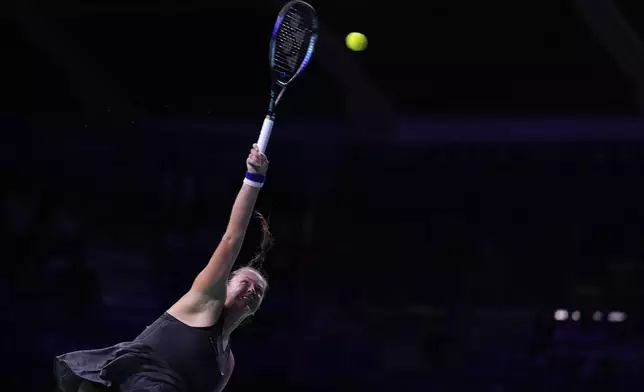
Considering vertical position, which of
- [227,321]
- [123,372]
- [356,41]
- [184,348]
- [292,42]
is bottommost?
[123,372]

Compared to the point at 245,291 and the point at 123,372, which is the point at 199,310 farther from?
the point at 123,372

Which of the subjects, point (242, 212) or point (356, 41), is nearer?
point (242, 212)

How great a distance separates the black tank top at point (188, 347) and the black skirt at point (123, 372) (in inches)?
1.1

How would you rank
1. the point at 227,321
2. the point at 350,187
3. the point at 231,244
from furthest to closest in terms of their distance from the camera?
the point at 350,187
the point at 227,321
the point at 231,244

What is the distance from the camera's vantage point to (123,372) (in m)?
3.63

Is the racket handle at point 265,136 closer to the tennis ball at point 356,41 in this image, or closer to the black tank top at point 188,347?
the black tank top at point 188,347

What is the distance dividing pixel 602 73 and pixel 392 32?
201 cm

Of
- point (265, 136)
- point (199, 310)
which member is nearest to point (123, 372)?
point (199, 310)

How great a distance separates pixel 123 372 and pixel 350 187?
259 inches

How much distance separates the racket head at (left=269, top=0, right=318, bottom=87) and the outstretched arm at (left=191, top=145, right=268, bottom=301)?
1052mm

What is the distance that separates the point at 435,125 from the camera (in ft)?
33.3

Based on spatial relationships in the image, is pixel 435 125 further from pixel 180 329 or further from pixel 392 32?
pixel 180 329

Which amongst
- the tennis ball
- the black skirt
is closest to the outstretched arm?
the black skirt

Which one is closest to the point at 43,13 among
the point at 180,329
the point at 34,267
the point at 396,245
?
the point at 34,267
